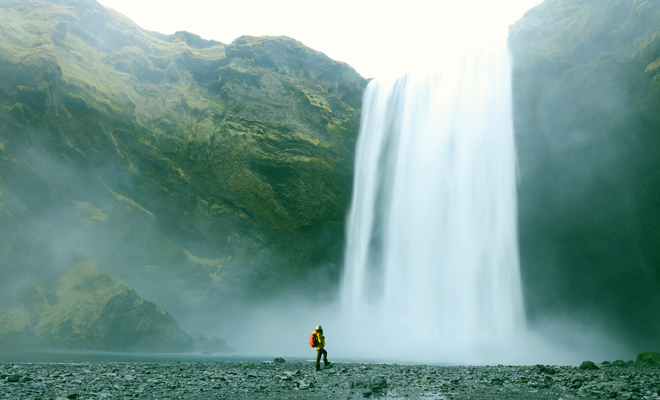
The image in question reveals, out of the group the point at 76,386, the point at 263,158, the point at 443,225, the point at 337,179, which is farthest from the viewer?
the point at 337,179

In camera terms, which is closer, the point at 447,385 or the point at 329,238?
the point at 447,385

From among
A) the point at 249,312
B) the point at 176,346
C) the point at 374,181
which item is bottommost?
the point at 176,346

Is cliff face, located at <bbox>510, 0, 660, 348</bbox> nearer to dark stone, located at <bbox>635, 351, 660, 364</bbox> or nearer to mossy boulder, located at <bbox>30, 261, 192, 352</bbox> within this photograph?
dark stone, located at <bbox>635, 351, 660, 364</bbox>

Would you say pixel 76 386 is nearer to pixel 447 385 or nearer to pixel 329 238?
pixel 447 385

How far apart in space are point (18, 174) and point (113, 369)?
1808cm

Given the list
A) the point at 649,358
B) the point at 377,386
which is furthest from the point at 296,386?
the point at 649,358

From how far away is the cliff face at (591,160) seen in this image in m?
21.1

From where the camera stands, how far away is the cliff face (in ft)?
69.3

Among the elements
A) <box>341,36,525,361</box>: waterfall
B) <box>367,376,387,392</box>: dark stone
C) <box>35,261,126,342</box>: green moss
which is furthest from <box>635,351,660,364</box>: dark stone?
<box>35,261,126,342</box>: green moss

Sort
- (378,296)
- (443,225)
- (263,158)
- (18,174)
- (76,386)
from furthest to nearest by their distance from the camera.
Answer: (263,158) → (378,296) → (443,225) → (18,174) → (76,386)

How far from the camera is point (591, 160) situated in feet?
74.5

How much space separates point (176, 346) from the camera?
2134cm

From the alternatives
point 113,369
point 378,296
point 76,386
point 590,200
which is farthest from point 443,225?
point 76,386

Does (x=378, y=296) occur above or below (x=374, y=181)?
below
